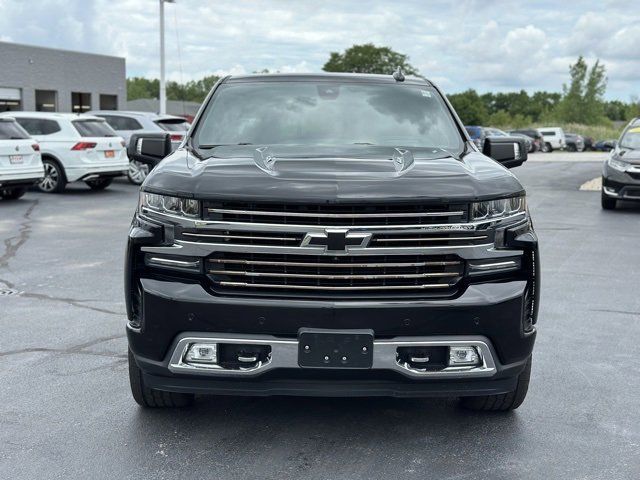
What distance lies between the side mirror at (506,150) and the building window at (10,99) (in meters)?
44.4

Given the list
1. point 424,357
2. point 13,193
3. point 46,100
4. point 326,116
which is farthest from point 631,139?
point 46,100

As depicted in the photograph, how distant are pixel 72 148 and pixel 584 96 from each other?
76.6m

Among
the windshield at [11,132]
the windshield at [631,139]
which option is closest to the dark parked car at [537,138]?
the windshield at [631,139]

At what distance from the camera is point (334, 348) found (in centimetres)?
382

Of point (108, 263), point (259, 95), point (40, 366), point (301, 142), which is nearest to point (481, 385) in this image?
point (301, 142)

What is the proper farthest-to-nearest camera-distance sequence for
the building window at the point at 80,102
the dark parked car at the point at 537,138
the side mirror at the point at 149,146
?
the dark parked car at the point at 537,138 → the building window at the point at 80,102 → the side mirror at the point at 149,146

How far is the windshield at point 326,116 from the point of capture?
5.27 metres

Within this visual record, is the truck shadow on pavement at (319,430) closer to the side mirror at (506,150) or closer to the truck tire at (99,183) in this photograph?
the side mirror at (506,150)

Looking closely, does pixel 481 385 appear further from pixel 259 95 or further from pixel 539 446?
pixel 259 95

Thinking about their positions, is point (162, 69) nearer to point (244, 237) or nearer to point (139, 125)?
point (139, 125)

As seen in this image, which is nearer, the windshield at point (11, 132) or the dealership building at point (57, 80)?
the windshield at point (11, 132)

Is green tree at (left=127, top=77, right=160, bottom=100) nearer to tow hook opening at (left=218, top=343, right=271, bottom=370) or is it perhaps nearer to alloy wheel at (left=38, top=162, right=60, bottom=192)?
alloy wheel at (left=38, top=162, right=60, bottom=192)

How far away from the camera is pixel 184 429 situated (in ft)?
14.5

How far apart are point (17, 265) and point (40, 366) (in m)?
4.22
